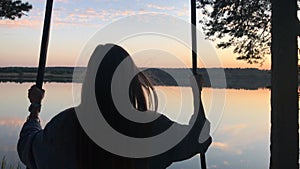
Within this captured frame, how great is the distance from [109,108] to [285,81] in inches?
34.4

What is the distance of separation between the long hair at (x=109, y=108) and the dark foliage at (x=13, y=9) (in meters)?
5.47

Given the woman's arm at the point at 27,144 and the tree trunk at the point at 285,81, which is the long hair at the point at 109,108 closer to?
the woman's arm at the point at 27,144

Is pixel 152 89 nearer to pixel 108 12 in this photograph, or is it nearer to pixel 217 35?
pixel 108 12

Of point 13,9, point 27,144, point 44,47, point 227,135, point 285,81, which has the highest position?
point 13,9

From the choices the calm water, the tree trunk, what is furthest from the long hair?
the calm water

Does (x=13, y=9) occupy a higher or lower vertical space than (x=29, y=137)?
higher


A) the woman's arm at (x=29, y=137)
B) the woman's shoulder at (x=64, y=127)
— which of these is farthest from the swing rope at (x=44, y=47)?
the woman's shoulder at (x=64, y=127)

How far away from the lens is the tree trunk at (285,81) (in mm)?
1891

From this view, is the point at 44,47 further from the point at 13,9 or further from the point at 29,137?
the point at 13,9

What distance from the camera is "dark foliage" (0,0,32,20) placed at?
255 inches

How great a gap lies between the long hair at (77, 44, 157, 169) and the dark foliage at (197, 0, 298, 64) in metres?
3.39

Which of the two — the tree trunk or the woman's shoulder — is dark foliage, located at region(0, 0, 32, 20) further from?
the woman's shoulder

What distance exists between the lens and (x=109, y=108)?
1348 millimetres

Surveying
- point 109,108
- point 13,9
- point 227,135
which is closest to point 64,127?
point 109,108
